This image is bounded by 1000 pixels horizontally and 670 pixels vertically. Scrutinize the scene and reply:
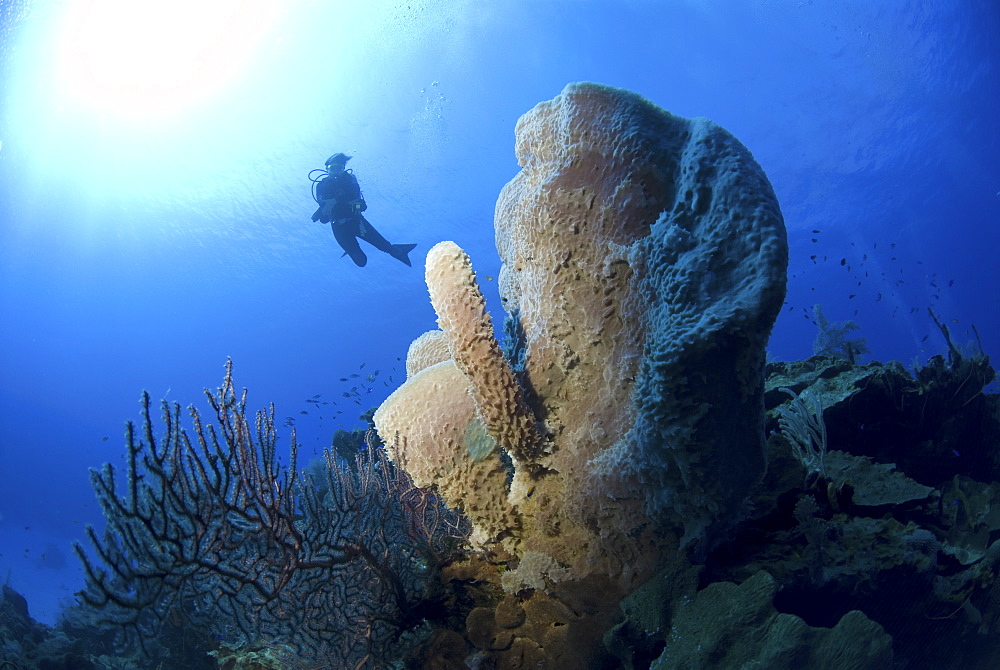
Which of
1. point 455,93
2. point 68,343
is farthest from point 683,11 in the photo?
point 68,343

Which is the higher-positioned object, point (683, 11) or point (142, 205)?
point (142, 205)

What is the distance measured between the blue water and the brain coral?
15263 mm

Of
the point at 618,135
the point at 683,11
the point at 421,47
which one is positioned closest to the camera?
the point at 618,135

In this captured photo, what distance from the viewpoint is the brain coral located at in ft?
6.34

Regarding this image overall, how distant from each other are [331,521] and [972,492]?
513cm

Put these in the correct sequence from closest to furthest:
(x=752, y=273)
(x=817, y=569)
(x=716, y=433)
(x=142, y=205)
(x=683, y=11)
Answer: (x=752, y=273)
(x=716, y=433)
(x=817, y=569)
(x=683, y=11)
(x=142, y=205)

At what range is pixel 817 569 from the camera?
2492 millimetres

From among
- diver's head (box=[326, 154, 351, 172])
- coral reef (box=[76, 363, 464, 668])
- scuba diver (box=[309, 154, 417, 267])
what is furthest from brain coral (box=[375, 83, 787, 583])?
diver's head (box=[326, 154, 351, 172])

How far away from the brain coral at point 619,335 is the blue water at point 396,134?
50.1 ft

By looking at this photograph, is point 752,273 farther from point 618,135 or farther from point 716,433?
point 618,135

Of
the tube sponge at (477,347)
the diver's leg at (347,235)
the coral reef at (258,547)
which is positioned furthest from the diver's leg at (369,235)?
the tube sponge at (477,347)

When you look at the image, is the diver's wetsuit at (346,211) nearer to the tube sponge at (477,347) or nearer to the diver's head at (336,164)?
the diver's head at (336,164)

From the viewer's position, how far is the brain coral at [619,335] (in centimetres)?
193

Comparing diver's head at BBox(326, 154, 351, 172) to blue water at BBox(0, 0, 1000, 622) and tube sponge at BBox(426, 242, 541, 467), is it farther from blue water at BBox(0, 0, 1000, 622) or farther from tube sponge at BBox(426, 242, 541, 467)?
tube sponge at BBox(426, 242, 541, 467)
